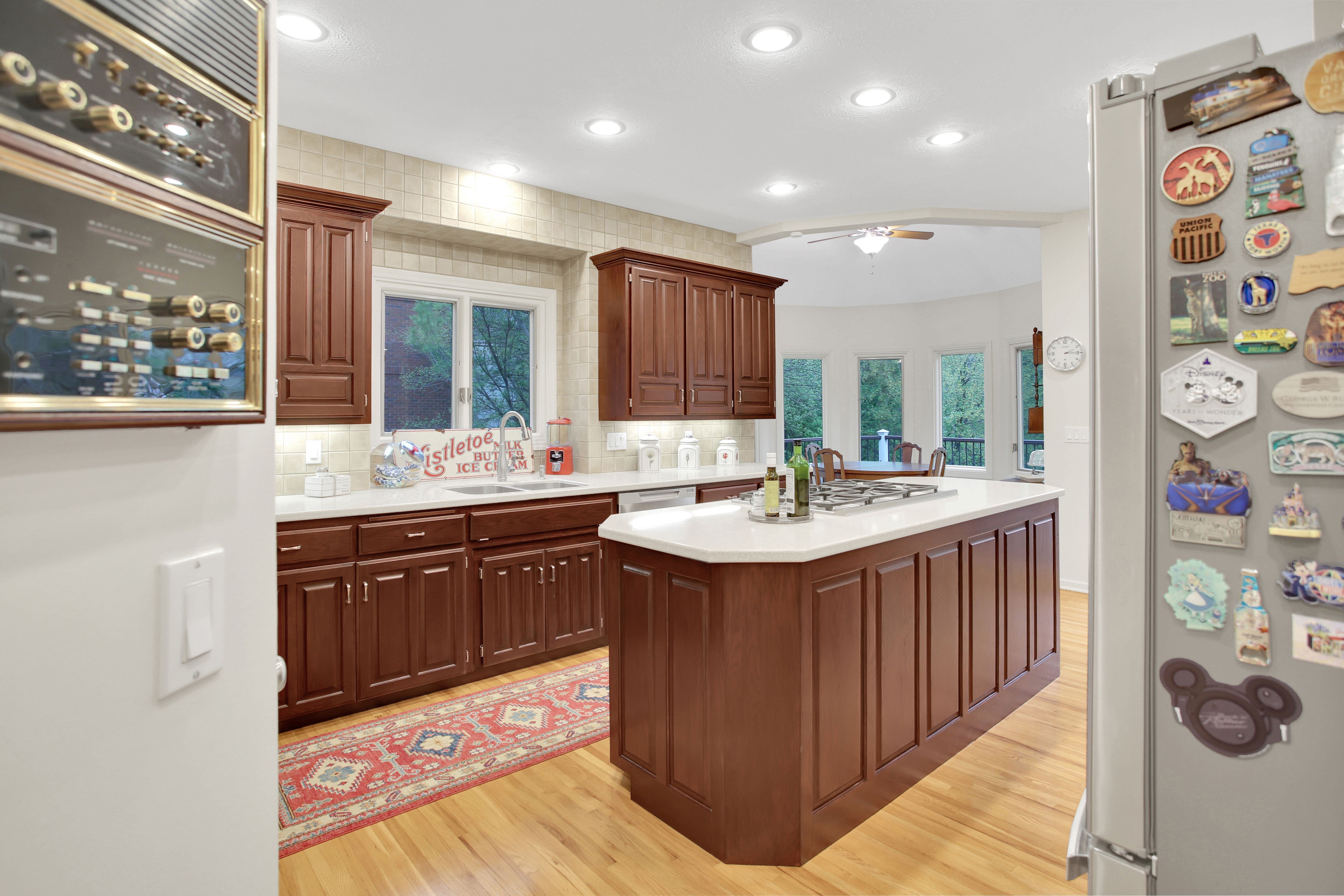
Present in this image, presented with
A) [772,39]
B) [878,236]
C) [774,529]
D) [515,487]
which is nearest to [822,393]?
[878,236]

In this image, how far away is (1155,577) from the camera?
102 centimetres

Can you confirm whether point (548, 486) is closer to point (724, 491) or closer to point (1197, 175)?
point (724, 491)

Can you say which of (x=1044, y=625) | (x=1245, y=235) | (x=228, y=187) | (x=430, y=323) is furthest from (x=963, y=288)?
(x=228, y=187)

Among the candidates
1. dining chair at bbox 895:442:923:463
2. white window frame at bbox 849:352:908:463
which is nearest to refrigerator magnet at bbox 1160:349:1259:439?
dining chair at bbox 895:442:923:463

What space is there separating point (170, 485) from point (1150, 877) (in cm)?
141

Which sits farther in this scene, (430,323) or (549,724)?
(430,323)

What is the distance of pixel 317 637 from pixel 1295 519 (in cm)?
313

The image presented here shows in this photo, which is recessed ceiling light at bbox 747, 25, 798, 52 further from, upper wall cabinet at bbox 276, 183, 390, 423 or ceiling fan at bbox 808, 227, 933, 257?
ceiling fan at bbox 808, 227, 933, 257

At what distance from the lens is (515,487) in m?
3.97

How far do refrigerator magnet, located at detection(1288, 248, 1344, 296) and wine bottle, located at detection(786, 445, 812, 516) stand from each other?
4.84 ft

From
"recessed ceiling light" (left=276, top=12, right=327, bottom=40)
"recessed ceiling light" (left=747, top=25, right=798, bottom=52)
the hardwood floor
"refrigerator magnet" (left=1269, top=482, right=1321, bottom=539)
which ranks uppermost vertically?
"recessed ceiling light" (left=747, top=25, right=798, bottom=52)

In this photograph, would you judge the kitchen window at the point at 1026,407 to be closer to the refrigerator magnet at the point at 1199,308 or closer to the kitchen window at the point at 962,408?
the kitchen window at the point at 962,408

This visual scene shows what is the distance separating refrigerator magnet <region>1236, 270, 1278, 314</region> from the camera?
91 centimetres

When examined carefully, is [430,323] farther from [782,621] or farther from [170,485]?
[170,485]
